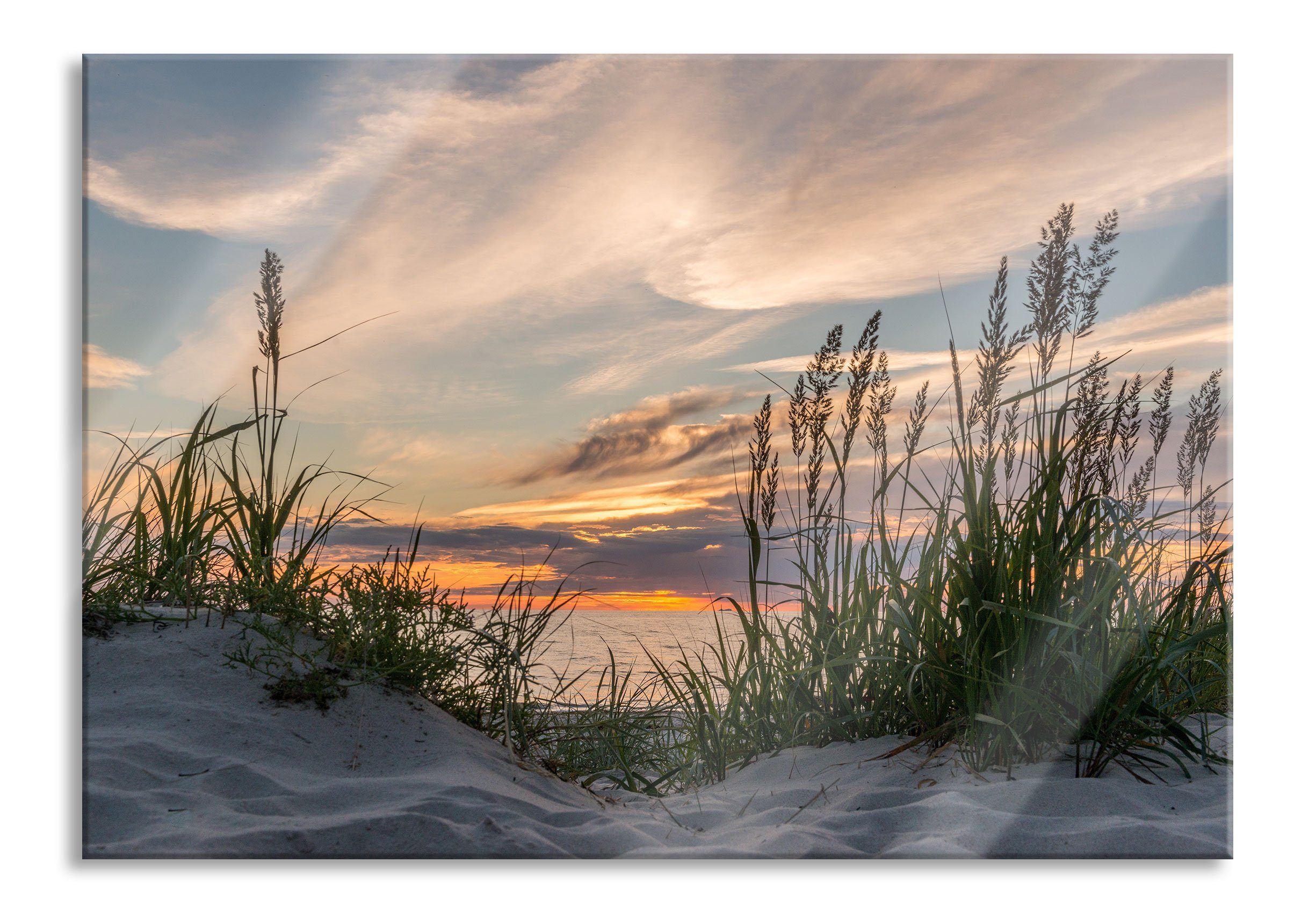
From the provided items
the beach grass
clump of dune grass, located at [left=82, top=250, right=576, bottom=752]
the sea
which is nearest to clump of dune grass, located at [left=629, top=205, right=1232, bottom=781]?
the beach grass

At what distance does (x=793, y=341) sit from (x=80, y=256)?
2.05 m

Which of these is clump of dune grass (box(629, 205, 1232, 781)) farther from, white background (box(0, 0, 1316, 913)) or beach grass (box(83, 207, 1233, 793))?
white background (box(0, 0, 1316, 913))

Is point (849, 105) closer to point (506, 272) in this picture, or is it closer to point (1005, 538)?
point (506, 272)

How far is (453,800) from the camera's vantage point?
1.84m

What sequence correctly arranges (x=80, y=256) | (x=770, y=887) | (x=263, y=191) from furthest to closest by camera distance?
(x=263, y=191) → (x=80, y=256) → (x=770, y=887)

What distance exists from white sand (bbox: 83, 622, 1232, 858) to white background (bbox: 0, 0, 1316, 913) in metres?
0.08

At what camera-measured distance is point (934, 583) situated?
6.93 feet

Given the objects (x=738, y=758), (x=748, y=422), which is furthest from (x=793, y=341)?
(x=738, y=758)

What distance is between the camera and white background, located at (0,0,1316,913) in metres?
1.89
